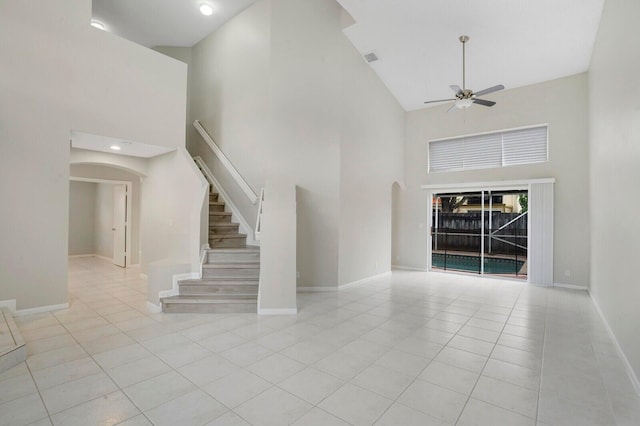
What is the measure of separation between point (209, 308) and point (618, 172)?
214 inches

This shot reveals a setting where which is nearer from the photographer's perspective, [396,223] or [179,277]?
[179,277]

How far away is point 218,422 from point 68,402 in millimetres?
1214

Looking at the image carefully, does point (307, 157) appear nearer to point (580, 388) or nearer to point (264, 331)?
point (264, 331)

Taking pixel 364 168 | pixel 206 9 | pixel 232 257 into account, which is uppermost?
pixel 206 9

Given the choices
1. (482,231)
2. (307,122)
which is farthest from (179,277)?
(482,231)

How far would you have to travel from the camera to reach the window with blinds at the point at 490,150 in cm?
668

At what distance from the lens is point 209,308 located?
14.5 ft

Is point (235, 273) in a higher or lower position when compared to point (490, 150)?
lower

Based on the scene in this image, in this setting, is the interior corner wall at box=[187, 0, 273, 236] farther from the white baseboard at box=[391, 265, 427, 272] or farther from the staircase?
the white baseboard at box=[391, 265, 427, 272]

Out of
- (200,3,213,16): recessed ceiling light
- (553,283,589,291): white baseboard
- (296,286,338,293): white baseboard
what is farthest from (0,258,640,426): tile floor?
(200,3,213,16): recessed ceiling light

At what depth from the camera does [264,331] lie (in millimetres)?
3744

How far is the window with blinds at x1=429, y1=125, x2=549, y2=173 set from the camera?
21.9 feet

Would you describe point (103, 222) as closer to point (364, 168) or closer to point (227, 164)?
point (227, 164)

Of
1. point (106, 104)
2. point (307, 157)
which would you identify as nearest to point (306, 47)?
point (307, 157)
